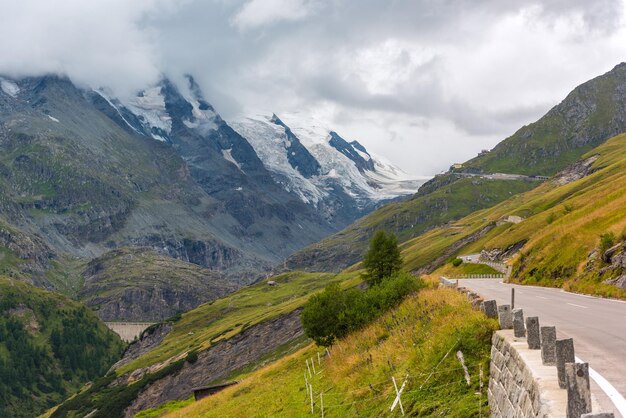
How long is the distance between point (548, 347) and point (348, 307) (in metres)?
39.5

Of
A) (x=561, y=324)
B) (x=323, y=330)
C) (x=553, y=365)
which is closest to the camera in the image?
(x=553, y=365)

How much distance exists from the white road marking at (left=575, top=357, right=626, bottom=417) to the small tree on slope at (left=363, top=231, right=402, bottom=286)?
5987 cm

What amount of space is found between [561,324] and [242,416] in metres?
25.1

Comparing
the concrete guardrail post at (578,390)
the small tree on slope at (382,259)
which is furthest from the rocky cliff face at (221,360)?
the concrete guardrail post at (578,390)

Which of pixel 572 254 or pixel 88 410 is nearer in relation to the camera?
pixel 572 254

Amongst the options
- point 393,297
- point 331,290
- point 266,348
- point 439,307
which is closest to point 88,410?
point 266,348

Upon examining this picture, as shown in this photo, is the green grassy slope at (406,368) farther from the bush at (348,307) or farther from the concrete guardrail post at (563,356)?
the concrete guardrail post at (563,356)

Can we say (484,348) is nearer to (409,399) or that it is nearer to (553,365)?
(409,399)

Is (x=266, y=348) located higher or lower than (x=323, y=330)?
lower

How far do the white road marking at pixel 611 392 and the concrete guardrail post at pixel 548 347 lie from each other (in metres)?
1.27

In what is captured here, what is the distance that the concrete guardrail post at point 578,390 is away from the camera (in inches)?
460

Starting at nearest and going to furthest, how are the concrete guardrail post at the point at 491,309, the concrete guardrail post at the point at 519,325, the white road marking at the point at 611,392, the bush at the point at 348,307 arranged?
the white road marking at the point at 611,392 → the concrete guardrail post at the point at 519,325 → the concrete guardrail post at the point at 491,309 → the bush at the point at 348,307

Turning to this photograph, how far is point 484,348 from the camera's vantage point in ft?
76.6

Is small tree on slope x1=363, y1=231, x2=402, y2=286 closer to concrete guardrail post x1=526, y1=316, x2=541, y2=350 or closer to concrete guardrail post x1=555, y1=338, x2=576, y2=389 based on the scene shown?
concrete guardrail post x1=526, y1=316, x2=541, y2=350
